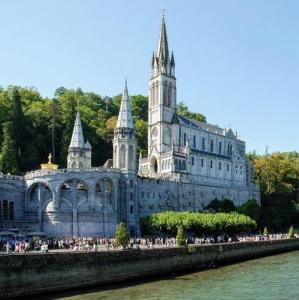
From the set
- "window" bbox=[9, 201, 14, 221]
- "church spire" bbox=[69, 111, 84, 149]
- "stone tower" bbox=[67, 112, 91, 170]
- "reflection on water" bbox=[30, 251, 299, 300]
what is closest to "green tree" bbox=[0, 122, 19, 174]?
"stone tower" bbox=[67, 112, 91, 170]

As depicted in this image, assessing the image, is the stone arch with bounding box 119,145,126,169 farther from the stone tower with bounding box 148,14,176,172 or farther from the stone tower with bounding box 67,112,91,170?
the stone tower with bounding box 148,14,176,172

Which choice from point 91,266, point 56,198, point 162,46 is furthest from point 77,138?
point 91,266

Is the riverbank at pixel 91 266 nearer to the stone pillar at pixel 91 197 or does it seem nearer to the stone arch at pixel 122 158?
the stone pillar at pixel 91 197

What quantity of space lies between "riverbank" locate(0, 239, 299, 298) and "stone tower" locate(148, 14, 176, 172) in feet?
117

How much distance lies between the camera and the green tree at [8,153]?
252 ft

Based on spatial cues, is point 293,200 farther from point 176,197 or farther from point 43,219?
point 43,219

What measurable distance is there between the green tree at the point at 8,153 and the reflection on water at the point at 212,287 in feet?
126

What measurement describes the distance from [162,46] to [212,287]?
2376 inches

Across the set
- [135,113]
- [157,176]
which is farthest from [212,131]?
[135,113]

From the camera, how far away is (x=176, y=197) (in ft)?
260

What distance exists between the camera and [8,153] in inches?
3078

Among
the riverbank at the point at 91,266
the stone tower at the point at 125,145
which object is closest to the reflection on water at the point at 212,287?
the riverbank at the point at 91,266

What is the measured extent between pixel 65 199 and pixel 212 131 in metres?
42.2

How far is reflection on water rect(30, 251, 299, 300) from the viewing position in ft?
110
